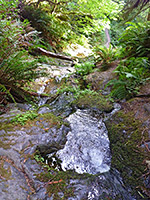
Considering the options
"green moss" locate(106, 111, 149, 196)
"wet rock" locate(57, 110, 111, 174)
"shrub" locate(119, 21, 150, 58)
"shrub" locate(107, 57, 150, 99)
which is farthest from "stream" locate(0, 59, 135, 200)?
"shrub" locate(119, 21, 150, 58)

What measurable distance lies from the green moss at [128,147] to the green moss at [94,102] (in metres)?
0.46

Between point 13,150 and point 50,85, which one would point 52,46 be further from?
point 13,150

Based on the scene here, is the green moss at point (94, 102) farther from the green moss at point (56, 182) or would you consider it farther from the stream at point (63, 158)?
the green moss at point (56, 182)

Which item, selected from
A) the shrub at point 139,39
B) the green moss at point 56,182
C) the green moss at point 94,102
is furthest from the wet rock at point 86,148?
the shrub at point 139,39

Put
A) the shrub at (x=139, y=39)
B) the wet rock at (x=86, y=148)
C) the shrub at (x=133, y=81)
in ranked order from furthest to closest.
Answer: the shrub at (x=139, y=39), the shrub at (x=133, y=81), the wet rock at (x=86, y=148)

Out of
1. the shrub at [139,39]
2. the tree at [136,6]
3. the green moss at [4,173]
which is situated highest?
the tree at [136,6]

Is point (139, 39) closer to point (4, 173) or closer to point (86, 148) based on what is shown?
point (86, 148)

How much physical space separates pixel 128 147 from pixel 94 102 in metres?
1.56

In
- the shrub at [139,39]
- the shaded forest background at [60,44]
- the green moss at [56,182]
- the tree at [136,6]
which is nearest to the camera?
the green moss at [56,182]

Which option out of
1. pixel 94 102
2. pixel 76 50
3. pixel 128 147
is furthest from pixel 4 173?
pixel 76 50

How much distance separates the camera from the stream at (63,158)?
55.9 inches

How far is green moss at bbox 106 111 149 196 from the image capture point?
1752 mm

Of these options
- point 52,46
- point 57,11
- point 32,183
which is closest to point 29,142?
point 32,183

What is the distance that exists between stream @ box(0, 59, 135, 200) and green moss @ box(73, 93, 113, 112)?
0.20 meters
